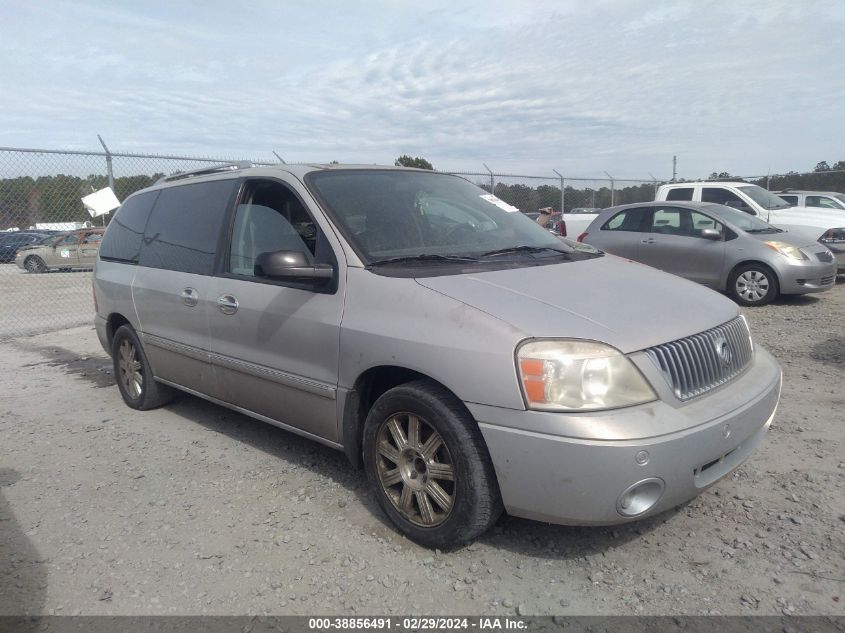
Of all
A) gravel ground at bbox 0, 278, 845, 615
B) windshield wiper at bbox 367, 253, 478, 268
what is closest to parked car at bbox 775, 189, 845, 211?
gravel ground at bbox 0, 278, 845, 615

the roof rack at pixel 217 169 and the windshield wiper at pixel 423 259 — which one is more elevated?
the roof rack at pixel 217 169

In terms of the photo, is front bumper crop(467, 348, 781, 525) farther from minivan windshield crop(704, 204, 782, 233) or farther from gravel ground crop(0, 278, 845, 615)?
minivan windshield crop(704, 204, 782, 233)

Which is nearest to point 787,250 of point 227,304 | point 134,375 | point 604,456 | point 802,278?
point 802,278

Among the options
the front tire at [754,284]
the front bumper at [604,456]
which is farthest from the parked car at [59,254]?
the front bumper at [604,456]

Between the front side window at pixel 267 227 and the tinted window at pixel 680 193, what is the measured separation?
11.0 meters

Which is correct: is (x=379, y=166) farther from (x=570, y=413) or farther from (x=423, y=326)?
(x=570, y=413)

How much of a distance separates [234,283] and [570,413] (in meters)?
2.28

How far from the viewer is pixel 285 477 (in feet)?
12.6

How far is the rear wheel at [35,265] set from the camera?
20078 millimetres

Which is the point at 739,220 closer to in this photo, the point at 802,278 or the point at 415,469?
the point at 802,278

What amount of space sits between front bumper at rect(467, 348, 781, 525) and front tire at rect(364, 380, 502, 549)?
97mm

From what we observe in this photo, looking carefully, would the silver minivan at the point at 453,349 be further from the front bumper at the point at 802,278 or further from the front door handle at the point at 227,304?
the front bumper at the point at 802,278

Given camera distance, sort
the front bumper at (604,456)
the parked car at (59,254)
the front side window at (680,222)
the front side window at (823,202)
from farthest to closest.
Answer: the parked car at (59,254)
the front side window at (823,202)
the front side window at (680,222)
the front bumper at (604,456)

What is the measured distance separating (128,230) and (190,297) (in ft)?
4.90
